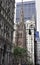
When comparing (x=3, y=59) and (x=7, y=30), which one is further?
(x=7, y=30)

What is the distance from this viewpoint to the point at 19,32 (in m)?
150

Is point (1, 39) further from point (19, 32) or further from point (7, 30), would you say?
point (19, 32)

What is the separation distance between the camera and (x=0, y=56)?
5112 centimetres

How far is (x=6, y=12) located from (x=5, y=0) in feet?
11.0

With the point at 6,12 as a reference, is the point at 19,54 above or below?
below

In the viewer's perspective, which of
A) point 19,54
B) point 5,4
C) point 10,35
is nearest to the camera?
point 5,4

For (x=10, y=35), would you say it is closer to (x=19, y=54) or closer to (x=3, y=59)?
(x=3, y=59)

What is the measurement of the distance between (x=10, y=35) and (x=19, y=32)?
86.8 m

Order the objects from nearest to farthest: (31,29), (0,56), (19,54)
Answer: (0,56)
(19,54)
(31,29)

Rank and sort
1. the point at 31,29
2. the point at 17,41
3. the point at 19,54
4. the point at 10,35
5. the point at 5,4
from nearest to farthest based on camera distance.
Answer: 1. the point at 5,4
2. the point at 10,35
3. the point at 19,54
4. the point at 17,41
5. the point at 31,29

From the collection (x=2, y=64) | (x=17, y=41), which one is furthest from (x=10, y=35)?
(x=17, y=41)

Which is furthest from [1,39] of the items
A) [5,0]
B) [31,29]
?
[31,29]

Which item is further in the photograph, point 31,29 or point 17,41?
point 31,29

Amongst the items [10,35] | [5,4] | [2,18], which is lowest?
[10,35]
